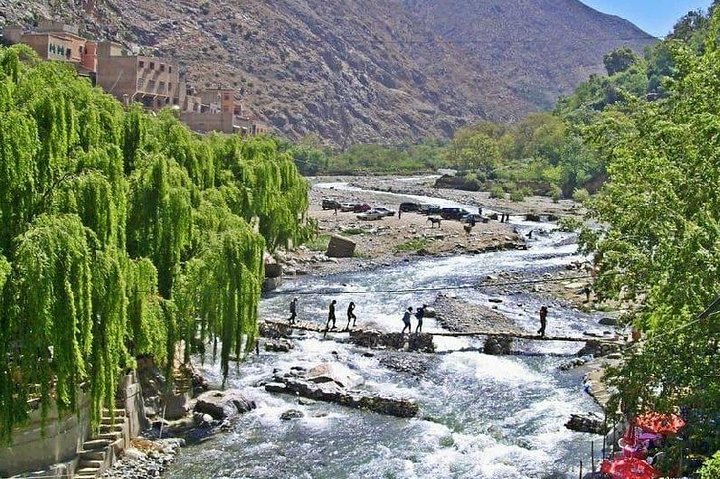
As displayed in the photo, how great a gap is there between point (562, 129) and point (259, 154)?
92475 mm

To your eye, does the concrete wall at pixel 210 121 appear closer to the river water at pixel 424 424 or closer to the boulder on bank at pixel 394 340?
the river water at pixel 424 424

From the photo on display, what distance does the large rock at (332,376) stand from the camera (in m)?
25.9

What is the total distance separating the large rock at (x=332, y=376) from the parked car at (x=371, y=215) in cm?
4608

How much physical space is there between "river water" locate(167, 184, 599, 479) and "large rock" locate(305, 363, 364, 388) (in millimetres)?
553

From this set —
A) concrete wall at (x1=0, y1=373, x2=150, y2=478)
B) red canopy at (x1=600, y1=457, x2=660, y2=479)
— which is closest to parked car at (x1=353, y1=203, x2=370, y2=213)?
concrete wall at (x1=0, y1=373, x2=150, y2=478)

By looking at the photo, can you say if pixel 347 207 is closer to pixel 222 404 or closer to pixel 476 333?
pixel 476 333

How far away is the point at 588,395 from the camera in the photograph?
84.2 feet

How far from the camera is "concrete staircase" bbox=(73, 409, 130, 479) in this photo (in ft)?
56.5

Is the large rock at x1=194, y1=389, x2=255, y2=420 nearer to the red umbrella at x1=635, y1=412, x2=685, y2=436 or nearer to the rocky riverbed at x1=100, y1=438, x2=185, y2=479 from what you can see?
the rocky riverbed at x1=100, y1=438, x2=185, y2=479

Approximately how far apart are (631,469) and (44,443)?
39.6ft

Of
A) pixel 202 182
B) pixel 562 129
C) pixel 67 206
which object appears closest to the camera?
pixel 67 206

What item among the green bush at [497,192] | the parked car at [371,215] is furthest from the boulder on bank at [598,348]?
the green bush at [497,192]

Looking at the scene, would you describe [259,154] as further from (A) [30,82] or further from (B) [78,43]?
(B) [78,43]

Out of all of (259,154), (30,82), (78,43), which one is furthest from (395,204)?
(30,82)
